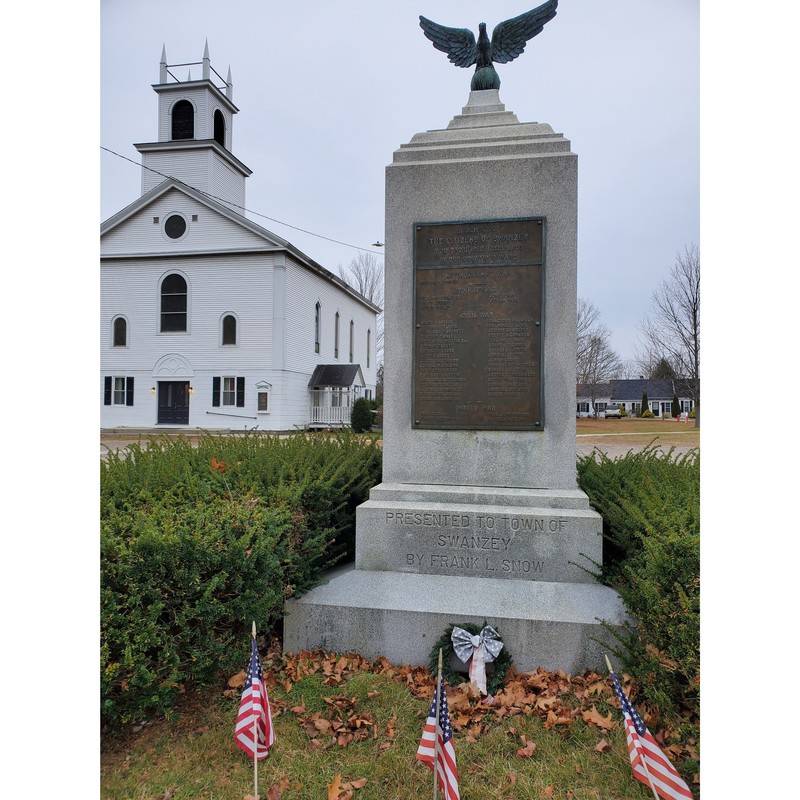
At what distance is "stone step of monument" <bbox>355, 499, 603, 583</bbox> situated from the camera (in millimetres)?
4383

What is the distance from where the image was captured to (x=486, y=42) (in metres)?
5.15

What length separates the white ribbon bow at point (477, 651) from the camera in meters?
3.58

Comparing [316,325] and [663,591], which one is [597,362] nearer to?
[316,325]

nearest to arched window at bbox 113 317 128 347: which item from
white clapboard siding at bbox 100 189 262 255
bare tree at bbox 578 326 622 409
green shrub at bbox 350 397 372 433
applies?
white clapboard siding at bbox 100 189 262 255

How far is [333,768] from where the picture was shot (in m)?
2.87

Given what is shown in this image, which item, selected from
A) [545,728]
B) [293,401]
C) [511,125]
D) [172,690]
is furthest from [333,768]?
[293,401]

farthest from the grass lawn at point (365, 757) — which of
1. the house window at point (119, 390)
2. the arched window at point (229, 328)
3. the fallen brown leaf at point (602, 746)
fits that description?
the house window at point (119, 390)

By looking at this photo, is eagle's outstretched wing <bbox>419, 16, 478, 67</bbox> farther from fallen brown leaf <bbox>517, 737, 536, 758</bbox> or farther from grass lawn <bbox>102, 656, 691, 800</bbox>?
fallen brown leaf <bbox>517, 737, 536, 758</bbox>

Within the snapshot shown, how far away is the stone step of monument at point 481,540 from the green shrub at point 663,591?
0.95ft

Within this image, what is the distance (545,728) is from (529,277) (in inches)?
126

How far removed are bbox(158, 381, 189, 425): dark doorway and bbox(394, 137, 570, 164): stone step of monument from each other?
25.0 m

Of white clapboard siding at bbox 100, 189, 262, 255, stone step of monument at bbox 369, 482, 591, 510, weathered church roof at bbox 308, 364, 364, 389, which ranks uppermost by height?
white clapboard siding at bbox 100, 189, 262, 255

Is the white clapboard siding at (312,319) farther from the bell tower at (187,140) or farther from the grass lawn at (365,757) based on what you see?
the grass lawn at (365,757)

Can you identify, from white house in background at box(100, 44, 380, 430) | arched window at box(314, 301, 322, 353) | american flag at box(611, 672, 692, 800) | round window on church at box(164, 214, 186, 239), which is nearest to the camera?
american flag at box(611, 672, 692, 800)
